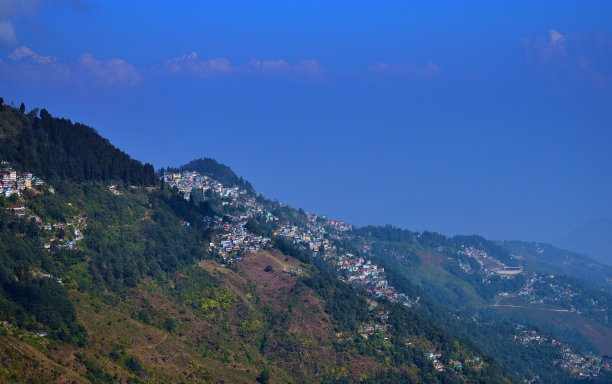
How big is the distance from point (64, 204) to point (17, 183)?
170 inches

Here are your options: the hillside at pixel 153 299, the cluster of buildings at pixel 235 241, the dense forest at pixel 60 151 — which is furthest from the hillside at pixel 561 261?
the dense forest at pixel 60 151

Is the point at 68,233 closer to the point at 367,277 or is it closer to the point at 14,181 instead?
the point at 14,181

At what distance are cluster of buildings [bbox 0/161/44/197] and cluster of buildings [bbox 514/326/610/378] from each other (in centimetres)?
6234

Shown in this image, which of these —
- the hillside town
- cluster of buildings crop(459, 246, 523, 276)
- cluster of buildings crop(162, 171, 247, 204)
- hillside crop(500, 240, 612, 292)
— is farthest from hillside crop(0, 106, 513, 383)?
hillside crop(500, 240, 612, 292)

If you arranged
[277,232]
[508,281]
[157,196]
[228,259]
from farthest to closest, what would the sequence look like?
[508,281] < [277,232] < [157,196] < [228,259]

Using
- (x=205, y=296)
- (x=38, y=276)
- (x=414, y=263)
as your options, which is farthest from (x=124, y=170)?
(x=414, y=263)

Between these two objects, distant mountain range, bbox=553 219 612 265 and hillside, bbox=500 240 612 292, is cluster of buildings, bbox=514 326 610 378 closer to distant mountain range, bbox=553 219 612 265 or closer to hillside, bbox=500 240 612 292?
hillside, bbox=500 240 612 292

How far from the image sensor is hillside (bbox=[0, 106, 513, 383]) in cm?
4125

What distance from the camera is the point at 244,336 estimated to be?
178ft

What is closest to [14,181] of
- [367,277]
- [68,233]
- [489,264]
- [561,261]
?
[68,233]

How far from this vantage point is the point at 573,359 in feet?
256

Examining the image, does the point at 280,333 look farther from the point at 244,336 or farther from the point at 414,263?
the point at 414,263

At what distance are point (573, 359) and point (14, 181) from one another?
220 ft

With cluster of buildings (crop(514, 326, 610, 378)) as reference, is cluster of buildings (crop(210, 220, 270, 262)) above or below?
above
